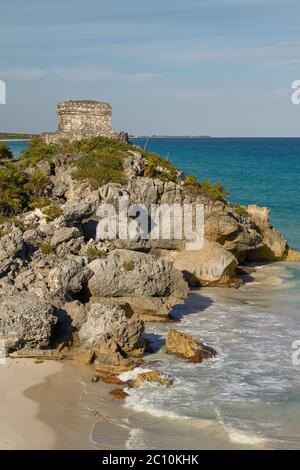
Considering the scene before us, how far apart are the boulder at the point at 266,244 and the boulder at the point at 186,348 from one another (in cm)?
1279

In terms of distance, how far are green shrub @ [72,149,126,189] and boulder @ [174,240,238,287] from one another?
4685mm

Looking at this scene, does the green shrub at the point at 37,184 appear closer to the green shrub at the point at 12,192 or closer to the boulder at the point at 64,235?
the green shrub at the point at 12,192

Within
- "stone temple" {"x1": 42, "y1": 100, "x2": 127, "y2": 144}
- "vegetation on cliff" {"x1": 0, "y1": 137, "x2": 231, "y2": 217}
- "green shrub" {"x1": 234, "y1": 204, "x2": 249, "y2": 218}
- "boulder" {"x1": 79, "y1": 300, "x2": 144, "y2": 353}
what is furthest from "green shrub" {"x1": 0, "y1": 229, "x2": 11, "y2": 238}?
"green shrub" {"x1": 234, "y1": 204, "x2": 249, "y2": 218}

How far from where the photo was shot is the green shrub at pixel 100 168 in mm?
24891

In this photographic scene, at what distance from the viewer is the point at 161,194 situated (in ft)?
81.9

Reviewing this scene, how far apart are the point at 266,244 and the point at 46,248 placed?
1236cm

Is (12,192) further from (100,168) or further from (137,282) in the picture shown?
(137,282)

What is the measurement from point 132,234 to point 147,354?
7663 mm

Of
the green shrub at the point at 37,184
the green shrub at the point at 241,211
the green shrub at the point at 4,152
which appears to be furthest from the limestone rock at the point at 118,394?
the green shrub at the point at 4,152

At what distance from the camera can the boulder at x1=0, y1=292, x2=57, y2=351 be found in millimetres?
14312
